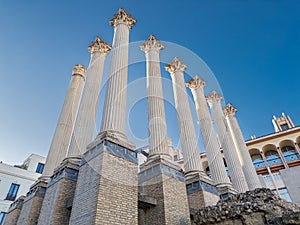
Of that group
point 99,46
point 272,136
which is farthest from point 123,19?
point 272,136

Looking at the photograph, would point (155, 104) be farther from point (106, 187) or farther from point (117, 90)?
point (106, 187)

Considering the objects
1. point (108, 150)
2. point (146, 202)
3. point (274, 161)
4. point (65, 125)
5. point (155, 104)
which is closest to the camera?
point (108, 150)

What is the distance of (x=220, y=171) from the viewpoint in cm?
1596

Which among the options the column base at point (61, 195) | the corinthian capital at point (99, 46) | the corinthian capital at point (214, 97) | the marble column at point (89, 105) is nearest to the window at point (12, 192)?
the column base at point (61, 195)

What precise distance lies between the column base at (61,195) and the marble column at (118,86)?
2871 mm

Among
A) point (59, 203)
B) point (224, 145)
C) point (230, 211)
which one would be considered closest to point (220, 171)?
point (224, 145)

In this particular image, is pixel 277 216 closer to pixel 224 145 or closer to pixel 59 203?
pixel 59 203

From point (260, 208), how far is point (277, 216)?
52 centimetres

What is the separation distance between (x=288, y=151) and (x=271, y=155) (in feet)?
7.29

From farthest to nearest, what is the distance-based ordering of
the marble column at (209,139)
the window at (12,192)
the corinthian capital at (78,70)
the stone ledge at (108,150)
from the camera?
1. the window at (12,192)
2. the corinthian capital at (78,70)
3. the marble column at (209,139)
4. the stone ledge at (108,150)

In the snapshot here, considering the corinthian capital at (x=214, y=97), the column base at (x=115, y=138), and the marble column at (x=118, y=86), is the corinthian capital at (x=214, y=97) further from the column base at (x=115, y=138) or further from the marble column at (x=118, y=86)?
the column base at (x=115, y=138)

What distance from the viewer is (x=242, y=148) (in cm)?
2139

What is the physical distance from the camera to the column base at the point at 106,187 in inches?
272

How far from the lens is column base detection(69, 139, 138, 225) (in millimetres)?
6914
